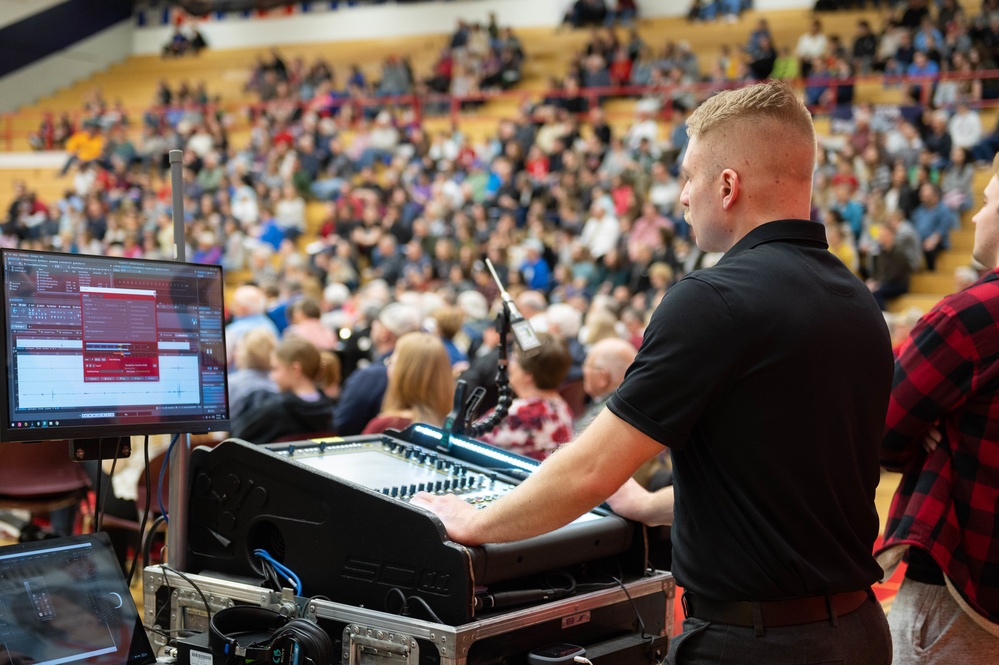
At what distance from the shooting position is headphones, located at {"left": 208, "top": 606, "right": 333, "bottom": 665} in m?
1.76

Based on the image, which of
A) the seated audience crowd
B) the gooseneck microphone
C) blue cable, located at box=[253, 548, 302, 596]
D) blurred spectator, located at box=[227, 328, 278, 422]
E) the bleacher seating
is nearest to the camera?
blue cable, located at box=[253, 548, 302, 596]

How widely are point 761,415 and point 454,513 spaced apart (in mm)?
568

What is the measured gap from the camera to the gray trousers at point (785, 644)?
1521 mm

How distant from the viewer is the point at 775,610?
5.00 ft

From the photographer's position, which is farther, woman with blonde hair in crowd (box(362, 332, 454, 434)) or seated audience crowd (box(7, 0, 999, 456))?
seated audience crowd (box(7, 0, 999, 456))

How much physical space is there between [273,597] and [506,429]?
1.62 metres

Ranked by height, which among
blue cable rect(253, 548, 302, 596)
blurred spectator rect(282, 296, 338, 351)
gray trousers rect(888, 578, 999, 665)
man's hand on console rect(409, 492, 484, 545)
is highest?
man's hand on console rect(409, 492, 484, 545)

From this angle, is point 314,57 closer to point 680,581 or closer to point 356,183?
point 356,183

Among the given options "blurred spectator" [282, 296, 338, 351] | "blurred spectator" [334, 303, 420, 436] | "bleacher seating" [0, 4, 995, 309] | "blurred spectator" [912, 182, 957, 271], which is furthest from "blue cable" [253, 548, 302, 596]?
"bleacher seating" [0, 4, 995, 309]

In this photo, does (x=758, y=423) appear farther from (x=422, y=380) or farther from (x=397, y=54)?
(x=397, y=54)

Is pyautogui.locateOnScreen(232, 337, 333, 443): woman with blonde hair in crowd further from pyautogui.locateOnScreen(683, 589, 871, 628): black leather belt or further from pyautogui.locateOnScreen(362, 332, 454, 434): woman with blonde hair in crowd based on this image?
pyautogui.locateOnScreen(683, 589, 871, 628): black leather belt

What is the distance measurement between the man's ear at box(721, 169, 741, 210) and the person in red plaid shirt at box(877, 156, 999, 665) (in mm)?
659

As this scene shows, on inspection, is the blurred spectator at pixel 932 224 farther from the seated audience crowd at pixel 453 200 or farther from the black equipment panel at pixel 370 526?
the black equipment panel at pixel 370 526

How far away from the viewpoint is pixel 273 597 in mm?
1932
